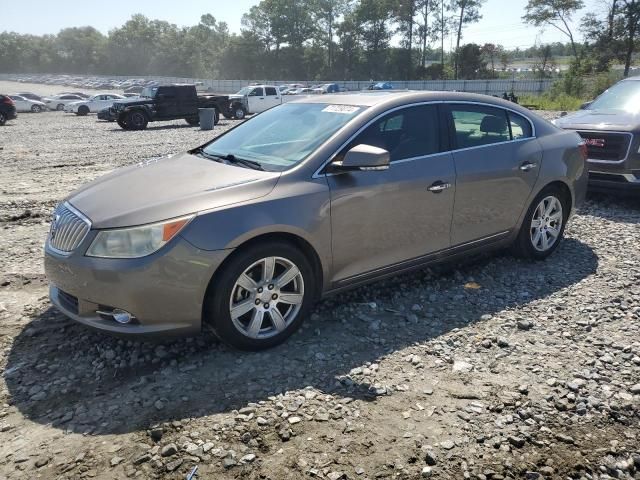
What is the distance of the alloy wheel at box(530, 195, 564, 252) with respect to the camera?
5.22 meters

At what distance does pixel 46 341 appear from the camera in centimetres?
372

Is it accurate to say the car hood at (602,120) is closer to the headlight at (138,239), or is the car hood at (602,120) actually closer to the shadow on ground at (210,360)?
the shadow on ground at (210,360)

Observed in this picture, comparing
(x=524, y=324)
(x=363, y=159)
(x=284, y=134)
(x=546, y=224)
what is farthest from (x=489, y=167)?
(x=284, y=134)

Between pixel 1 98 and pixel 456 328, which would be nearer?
pixel 456 328

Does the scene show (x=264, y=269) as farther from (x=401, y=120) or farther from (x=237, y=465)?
(x=401, y=120)

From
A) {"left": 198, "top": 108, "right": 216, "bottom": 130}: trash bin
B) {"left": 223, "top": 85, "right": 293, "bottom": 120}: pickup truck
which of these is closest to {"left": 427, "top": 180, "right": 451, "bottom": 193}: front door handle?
{"left": 198, "top": 108, "right": 216, "bottom": 130}: trash bin

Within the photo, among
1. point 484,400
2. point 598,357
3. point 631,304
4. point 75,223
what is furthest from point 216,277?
point 631,304

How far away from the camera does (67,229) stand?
11.2 ft

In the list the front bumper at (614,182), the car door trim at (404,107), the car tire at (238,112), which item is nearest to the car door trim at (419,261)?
the car door trim at (404,107)

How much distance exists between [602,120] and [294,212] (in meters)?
6.37

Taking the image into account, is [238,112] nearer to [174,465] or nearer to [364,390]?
[364,390]

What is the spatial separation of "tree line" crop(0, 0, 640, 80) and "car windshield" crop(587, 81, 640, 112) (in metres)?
34.3

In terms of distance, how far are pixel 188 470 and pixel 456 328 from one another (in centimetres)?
225

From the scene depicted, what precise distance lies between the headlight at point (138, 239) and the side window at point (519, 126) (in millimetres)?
3324
